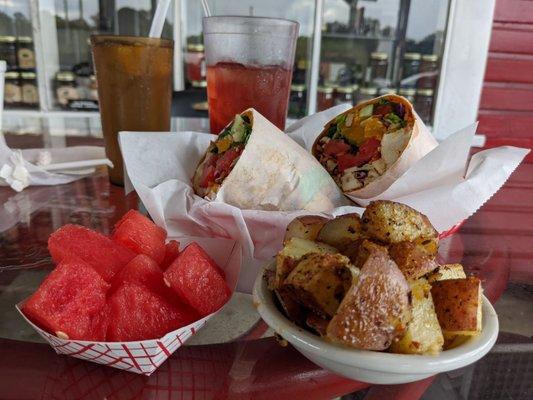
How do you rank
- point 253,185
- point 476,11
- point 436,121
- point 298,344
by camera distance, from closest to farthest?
1. point 298,344
2. point 253,185
3. point 476,11
4. point 436,121

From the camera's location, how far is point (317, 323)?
0.60 metres

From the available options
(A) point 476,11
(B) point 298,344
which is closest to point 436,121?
(A) point 476,11

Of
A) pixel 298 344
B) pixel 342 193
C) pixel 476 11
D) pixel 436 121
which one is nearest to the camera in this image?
pixel 298 344

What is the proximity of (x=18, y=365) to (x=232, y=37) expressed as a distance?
112cm

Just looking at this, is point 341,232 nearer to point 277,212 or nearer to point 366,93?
point 277,212

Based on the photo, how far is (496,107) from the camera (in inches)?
183

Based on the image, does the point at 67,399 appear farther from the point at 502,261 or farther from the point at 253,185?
the point at 502,261

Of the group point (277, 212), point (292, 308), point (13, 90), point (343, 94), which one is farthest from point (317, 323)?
point (13, 90)

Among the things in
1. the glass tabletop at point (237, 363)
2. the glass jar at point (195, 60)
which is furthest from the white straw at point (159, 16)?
the glass jar at point (195, 60)

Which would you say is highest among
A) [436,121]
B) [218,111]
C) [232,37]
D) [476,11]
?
[476,11]

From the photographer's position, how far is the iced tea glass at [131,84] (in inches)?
55.3

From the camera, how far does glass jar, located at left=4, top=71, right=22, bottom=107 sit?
4.51 meters

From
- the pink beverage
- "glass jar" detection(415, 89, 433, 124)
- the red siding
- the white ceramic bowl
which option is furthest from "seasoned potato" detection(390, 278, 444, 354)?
the red siding

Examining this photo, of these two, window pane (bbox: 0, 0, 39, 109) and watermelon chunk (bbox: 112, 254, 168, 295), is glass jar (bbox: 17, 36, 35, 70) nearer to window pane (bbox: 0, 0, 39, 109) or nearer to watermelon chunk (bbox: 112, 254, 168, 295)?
window pane (bbox: 0, 0, 39, 109)
